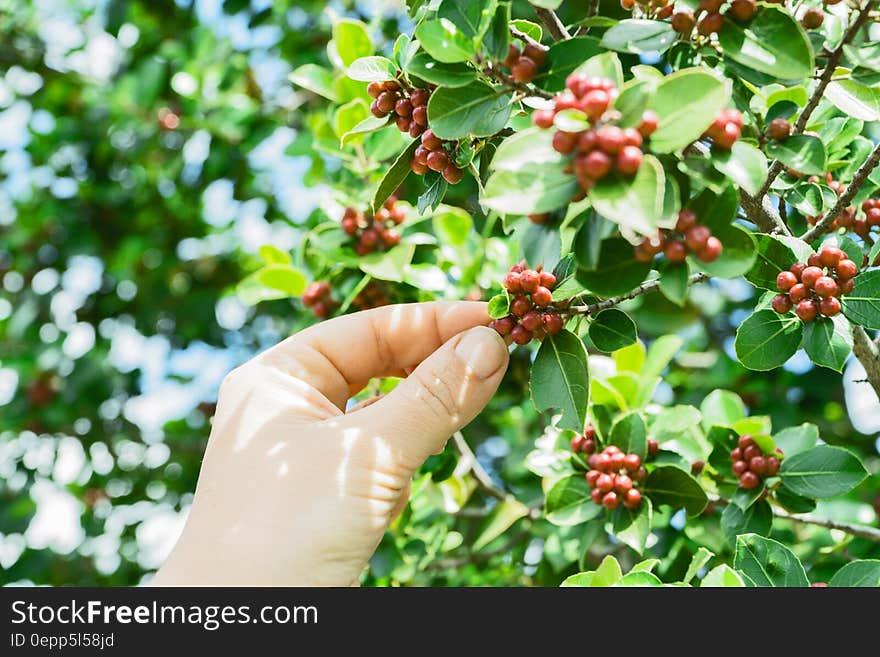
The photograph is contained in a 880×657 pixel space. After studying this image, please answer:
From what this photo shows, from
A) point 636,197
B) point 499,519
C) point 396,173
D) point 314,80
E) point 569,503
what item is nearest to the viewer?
point 636,197

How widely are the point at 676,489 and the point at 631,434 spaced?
134 mm

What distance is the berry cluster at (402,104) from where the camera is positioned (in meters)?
1.20

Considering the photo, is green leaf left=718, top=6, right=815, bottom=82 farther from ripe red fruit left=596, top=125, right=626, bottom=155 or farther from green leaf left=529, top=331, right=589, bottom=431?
green leaf left=529, top=331, right=589, bottom=431

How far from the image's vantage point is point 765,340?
1.28 metres

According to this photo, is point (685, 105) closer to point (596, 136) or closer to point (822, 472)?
point (596, 136)

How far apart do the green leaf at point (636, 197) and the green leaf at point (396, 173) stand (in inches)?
18.5

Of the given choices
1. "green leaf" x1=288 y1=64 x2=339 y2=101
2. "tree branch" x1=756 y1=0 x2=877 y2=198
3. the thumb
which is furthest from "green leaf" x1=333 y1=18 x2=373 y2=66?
"tree branch" x1=756 y1=0 x2=877 y2=198

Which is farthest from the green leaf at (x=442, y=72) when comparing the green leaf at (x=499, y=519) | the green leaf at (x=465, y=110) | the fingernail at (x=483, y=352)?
the green leaf at (x=499, y=519)

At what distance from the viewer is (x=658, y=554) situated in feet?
6.72

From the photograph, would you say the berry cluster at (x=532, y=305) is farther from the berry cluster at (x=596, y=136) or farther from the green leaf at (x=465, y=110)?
the berry cluster at (x=596, y=136)

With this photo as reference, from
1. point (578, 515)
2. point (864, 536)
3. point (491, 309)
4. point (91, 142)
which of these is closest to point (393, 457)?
point (491, 309)

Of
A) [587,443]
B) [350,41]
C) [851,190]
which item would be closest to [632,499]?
[587,443]
